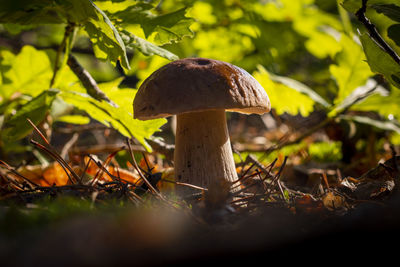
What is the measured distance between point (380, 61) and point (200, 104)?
93 cm

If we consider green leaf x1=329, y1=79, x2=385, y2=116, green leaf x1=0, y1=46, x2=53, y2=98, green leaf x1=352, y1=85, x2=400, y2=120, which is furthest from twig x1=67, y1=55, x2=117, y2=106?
green leaf x1=352, y1=85, x2=400, y2=120

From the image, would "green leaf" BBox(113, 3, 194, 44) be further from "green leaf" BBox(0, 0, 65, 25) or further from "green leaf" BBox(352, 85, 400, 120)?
"green leaf" BBox(352, 85, 400, 120)

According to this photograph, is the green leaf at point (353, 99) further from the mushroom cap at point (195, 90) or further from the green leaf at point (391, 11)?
the mushroom cap at point (195, 90)

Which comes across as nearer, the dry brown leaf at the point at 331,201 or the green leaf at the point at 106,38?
the dry brown leaf at the point at 331,201

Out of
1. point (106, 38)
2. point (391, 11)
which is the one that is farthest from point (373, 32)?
point (106, 38)

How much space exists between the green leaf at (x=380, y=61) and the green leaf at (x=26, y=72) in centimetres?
207

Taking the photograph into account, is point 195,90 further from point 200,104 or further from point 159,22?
point 159,22

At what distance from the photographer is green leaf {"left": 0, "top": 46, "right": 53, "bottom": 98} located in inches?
88.3

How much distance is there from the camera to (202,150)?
1709mm

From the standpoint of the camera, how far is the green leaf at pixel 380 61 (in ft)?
4.99

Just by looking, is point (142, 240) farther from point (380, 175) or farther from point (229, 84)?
point (380, 175)

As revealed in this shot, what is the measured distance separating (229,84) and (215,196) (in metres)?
0.58

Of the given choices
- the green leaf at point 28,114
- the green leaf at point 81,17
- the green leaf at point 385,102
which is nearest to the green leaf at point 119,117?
the green leaf at point 28,114

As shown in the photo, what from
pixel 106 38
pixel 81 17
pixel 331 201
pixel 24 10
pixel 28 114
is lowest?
pixel 331 201
